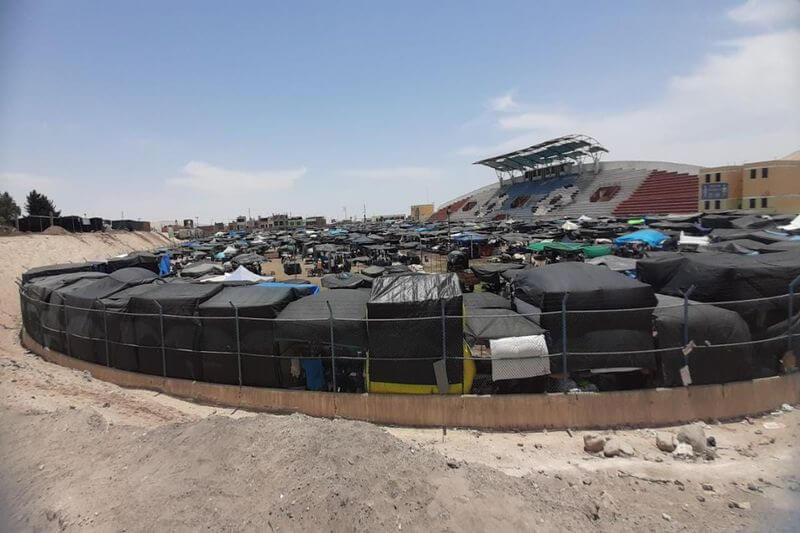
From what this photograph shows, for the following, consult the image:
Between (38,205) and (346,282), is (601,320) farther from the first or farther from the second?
(38,205)

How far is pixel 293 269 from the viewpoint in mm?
28188

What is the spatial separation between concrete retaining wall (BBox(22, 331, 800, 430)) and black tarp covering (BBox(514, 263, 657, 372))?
0.61 m

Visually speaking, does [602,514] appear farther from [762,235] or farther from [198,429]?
[762,235]

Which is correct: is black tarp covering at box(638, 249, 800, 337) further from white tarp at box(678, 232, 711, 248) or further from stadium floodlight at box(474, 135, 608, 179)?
stadium floodlight at box(474, 135, 608, 179)

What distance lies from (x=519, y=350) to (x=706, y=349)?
328 centimetres

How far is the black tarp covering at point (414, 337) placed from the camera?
7.70 m

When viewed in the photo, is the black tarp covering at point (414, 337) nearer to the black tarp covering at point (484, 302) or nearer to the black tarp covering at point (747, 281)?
the black tarp covering at point (484, 302)

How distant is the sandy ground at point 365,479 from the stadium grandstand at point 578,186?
135 feet

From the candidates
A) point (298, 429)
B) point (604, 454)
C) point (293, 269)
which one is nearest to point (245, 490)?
point (298, 429)

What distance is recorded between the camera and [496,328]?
8031mm

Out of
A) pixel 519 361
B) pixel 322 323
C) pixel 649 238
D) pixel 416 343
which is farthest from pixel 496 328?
pixel 649 238

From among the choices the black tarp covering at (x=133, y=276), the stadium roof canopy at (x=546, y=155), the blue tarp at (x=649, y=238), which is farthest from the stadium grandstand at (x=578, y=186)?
the black tarp covering at (x=133, y=276)

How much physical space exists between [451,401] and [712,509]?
379cm

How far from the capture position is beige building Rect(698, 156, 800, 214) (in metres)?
40.6
